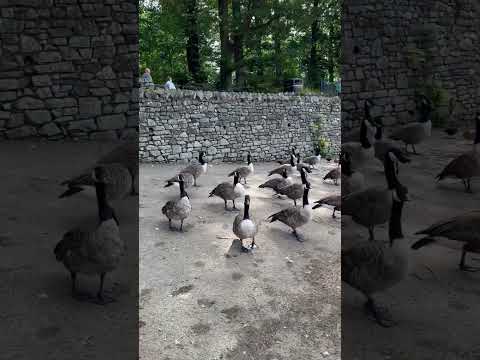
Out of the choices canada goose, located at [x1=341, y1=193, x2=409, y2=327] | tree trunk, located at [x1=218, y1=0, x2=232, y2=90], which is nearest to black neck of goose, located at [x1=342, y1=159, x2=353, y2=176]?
canada goose, located at [x1=341, y1=193, x2=409, y2=327]

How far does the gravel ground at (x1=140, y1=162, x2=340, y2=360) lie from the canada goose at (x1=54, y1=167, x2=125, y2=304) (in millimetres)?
833

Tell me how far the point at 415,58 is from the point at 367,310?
5309 millimetres

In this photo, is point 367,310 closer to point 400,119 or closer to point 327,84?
point 400,119

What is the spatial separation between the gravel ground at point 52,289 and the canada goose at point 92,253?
0.29 feet

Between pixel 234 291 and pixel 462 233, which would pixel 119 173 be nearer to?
pixel 234 291

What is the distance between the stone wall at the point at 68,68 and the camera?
5.05 m

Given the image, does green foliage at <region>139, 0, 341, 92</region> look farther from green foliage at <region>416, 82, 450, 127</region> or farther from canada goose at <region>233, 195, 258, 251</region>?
canada goose at <region>233, 195, 258, 251</region>

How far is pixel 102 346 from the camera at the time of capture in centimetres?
144

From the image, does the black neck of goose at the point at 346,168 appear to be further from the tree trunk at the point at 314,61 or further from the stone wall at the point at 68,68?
the tree trunk at the point at 314,61

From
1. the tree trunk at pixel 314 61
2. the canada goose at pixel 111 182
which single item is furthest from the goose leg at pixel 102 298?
the tree trunk at pixel 314 61

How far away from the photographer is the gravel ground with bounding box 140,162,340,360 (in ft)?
7.89

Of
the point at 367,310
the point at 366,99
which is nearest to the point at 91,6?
the point at 366,99

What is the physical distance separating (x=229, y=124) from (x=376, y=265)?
10931 millimetres

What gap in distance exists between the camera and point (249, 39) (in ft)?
47.3
